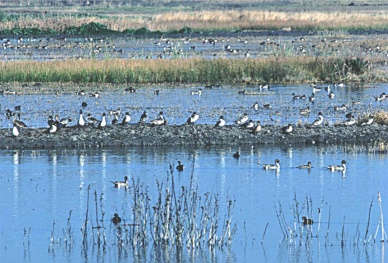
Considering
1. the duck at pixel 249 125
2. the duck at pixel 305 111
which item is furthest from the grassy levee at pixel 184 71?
the duck at pixel 249 125

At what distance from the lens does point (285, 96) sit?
33.7 metres

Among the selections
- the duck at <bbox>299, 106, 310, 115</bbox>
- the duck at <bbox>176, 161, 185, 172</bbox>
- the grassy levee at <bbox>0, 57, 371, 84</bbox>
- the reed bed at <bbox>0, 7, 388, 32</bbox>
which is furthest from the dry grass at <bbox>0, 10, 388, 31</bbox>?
the duck at <bbox>176, 161, 185, 172</bbox>

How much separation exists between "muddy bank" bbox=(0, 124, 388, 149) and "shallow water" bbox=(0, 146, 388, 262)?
1.56 ft

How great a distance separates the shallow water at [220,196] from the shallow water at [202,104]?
13.5ft

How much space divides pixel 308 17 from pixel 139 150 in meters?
57.0

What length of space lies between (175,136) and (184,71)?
584 inches

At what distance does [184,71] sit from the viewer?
38500 mm

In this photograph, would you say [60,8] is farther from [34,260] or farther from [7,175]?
[34,260]

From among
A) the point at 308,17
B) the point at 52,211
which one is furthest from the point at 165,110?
the point at 308,17

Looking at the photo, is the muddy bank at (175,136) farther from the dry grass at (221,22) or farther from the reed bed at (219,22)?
the dry grass at (221,22)

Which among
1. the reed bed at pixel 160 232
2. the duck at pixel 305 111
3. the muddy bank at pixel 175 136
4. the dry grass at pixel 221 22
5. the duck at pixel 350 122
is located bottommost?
the reed bed at pixel 160 232

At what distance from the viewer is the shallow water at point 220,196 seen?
14.2 metres

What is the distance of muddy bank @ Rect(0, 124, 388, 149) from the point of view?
23453 millimetres

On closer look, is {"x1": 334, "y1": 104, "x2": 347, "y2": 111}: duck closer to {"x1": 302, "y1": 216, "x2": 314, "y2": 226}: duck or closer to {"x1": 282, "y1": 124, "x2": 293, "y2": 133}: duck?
{"x1": 282, "y1": 124, "x2": 293, "y2": 133}: duck
